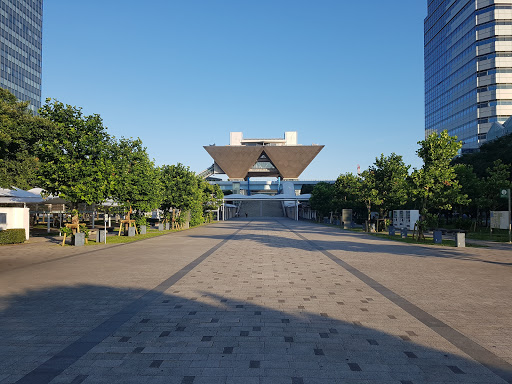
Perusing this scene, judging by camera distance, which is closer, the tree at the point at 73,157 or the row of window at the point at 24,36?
the tree at the point at 73,157

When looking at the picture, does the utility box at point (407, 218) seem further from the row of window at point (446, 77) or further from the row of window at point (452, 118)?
the row of window at point (446, 77)

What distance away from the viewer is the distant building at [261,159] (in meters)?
118

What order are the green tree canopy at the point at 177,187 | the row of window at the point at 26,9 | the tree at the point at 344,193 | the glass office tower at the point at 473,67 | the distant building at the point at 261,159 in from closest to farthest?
the green tree canopy at the point at 177,187
the tree at the point at 344,193
the glass office tower at the point at 473,67
the row of window at the point at 26,9
the distant building at the point at 261,159

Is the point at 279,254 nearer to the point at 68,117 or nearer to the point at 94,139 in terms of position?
the point at 94,139

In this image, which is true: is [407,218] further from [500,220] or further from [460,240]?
[460,240]

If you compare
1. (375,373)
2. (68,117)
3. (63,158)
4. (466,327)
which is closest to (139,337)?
(375,373)

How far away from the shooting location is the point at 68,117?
770 inches

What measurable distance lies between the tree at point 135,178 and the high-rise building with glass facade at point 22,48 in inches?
Answer: 2508

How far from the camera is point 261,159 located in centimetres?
12369

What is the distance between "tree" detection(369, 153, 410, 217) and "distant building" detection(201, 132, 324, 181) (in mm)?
87382

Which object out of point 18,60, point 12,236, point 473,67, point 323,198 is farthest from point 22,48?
point 473,67

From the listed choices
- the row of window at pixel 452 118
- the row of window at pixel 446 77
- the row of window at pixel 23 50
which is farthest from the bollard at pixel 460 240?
the row of window at pixel 23 50

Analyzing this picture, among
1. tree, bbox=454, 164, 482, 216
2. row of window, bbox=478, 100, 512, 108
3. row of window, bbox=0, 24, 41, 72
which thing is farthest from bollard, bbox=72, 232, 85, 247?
row of window, bbox=478, 100, 512, 108

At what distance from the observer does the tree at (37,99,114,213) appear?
61.0 feet
